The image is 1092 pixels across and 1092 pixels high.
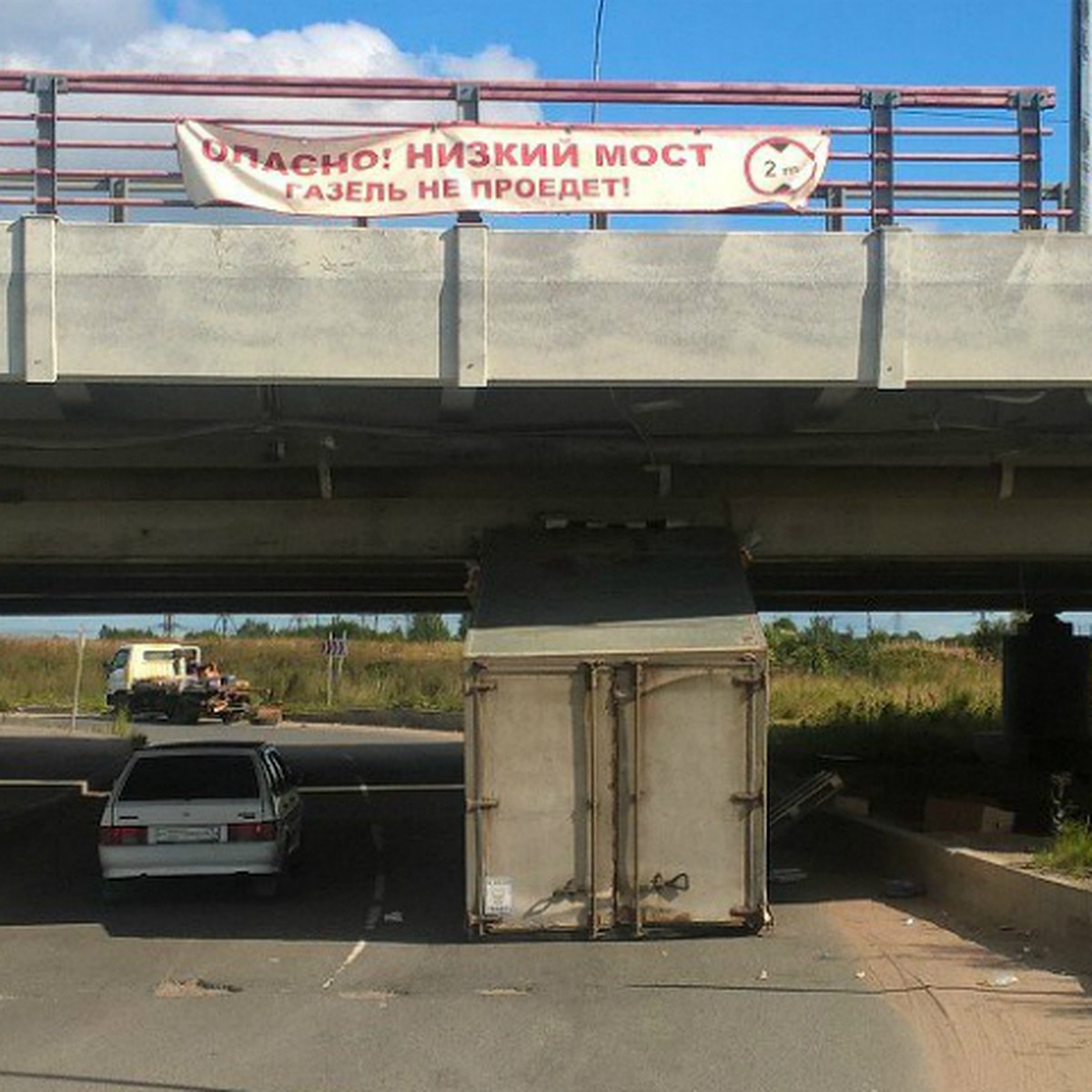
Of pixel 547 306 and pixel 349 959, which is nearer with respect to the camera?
pixel 349 959

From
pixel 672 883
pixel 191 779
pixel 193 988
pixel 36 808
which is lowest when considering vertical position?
pixel 36 808

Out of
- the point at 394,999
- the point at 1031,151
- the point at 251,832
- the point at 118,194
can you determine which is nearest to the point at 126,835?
the point at 251,832

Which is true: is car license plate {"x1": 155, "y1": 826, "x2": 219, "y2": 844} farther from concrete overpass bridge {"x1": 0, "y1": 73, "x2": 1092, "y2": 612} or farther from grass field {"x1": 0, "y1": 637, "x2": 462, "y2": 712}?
grass field {"x1": 0, "y1": 637, "x2": 462, "y2": 712}

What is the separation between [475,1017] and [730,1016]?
1535 millimetres

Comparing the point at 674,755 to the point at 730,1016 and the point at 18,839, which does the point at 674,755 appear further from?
the point at 18,839

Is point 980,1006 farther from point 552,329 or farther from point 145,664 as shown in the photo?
point 145,664

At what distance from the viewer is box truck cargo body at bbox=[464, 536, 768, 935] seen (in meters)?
12.0

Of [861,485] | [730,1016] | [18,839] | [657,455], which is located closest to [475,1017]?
[730,1016]

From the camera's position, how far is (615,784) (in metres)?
12.2

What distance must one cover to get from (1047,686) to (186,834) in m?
22.0

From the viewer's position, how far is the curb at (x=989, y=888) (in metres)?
11.1

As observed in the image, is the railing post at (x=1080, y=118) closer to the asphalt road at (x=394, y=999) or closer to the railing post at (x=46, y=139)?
the asphalt road at (x=394, y=999)

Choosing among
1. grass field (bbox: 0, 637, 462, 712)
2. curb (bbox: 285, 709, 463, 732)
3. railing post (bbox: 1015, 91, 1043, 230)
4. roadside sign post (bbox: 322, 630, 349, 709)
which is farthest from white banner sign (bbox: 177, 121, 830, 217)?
roadside sign post (bbox: 322, 630, 349, 709)

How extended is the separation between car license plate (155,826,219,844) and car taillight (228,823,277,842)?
14 centimetres
